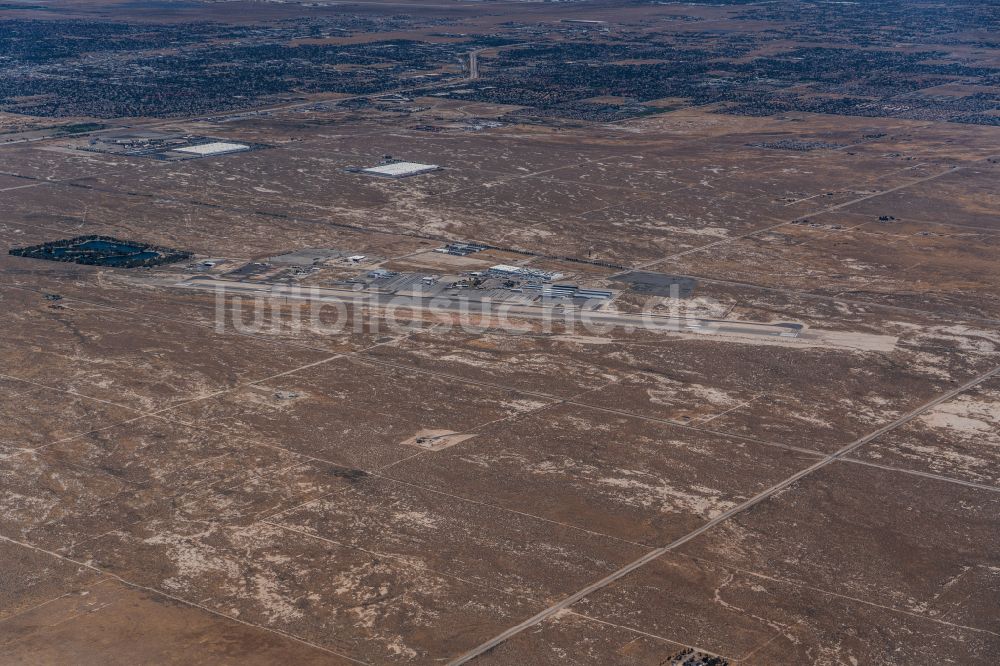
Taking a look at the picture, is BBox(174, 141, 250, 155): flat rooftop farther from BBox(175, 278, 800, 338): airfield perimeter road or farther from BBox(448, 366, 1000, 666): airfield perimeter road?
BBox(448, 366, 1000, 666): airfield perimeter road

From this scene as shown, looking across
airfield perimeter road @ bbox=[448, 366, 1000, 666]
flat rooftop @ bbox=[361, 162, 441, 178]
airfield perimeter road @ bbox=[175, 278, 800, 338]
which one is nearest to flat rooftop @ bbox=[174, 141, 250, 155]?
flat rooftop @ bbox=[361, 162, 441, 178]

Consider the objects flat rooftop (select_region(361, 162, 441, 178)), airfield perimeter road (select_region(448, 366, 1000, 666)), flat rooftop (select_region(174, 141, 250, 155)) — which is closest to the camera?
airfield perimeter road (select_region(448, 366, 1000, 666))

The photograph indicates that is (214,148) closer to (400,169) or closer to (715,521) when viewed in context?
(400,169)

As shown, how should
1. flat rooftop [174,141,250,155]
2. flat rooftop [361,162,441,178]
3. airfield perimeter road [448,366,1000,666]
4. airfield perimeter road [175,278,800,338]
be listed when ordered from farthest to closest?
flat rooftop [174,141,250,155] < flat rooftop [361,162,441,178] < airfield perimeter road [175,278,800,338] < airfield perimeter road [448,366,1000,666]

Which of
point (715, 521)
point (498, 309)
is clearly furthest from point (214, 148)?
point (715, 521)

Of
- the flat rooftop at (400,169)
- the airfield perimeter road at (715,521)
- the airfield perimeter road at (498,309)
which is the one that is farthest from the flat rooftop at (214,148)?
the airfield perimeter road at (715,521)

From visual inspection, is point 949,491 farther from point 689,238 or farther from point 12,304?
point 12,304
